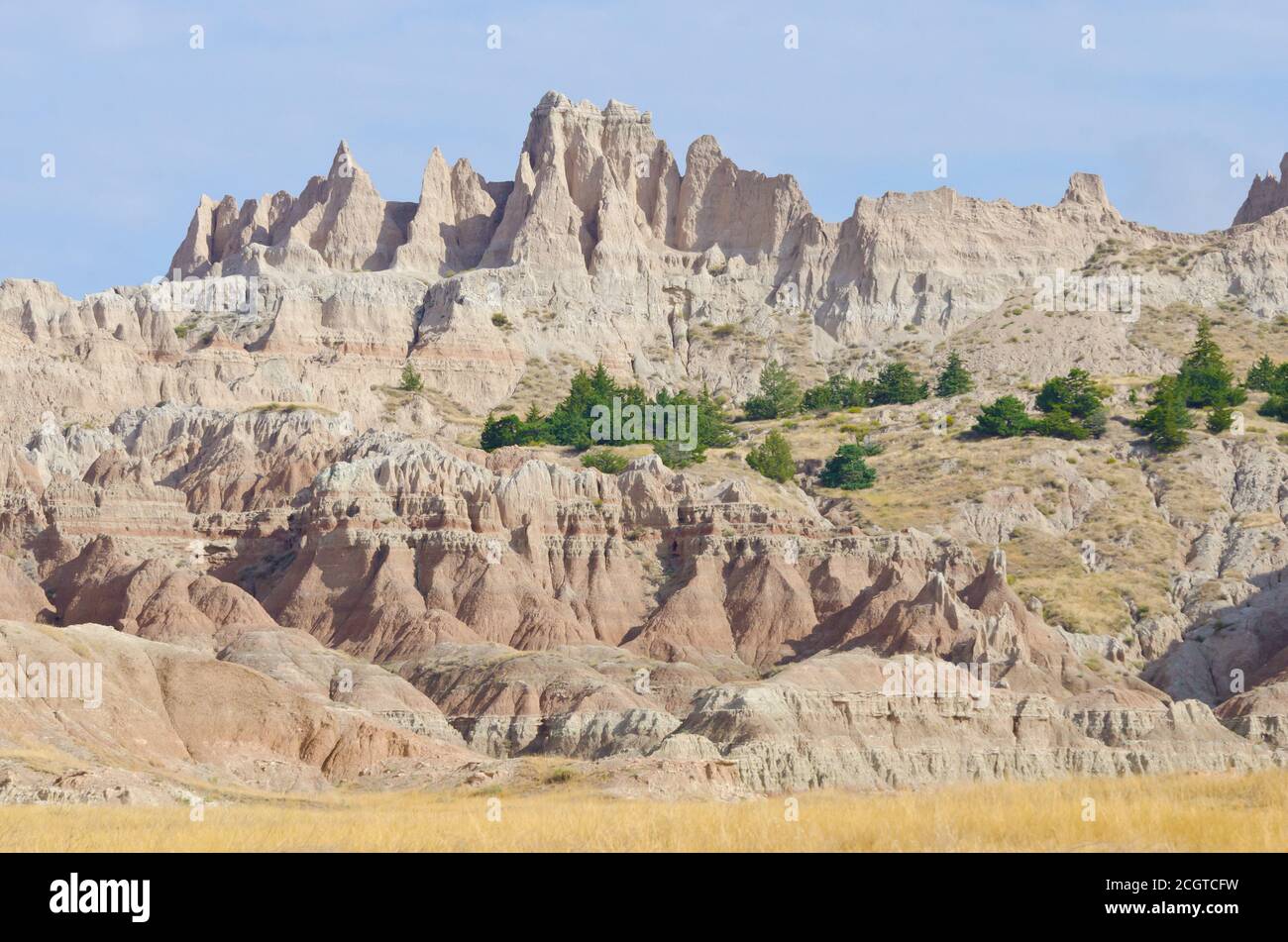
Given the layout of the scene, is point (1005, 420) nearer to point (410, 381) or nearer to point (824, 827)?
point (410, 381)

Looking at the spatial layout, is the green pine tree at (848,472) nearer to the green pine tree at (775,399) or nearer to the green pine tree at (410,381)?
the green pine tree at (775,399)

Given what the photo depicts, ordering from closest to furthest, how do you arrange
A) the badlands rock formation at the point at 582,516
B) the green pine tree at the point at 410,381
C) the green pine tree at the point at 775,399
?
the badlands rock formation at the point at 582,516
the green pine tree at the point at 410,381
the green pine tree at the point at 775,399

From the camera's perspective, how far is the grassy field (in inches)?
1152

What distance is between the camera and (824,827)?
32.2m

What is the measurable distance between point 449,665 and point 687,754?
90.7 ft

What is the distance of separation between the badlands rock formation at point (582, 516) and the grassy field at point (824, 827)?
48.4 ft

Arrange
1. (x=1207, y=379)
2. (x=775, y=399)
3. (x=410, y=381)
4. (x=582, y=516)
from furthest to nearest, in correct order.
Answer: (x=775, y=399), (x=410, y=381), (x=1207, y=379), (x=582, y=516)

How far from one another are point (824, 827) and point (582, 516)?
86611mm

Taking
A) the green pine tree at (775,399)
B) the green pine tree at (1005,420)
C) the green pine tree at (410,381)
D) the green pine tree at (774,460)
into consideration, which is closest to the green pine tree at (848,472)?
the green pine tree at (774,460)

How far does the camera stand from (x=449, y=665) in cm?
10019

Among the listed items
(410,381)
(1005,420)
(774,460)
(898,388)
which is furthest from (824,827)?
(898,388)

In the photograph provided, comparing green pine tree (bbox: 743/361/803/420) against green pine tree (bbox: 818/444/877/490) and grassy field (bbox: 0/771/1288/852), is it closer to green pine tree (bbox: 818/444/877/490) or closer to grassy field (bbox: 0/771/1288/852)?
green pine tree (bbox: 818/444/877/490)

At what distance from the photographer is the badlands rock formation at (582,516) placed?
81.2 m
